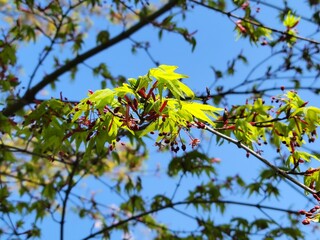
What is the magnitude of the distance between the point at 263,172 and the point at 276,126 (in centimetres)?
157

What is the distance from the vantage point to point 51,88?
17.5 feet

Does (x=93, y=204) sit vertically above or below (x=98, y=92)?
above

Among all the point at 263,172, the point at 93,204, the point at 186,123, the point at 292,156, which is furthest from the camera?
the point at 93,204

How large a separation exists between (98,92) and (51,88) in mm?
3664

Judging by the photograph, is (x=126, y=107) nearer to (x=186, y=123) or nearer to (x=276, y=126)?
(x=186, y=123)

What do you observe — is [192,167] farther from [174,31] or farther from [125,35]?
[125,35]

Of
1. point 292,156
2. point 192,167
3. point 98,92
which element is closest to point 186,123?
point 98,92

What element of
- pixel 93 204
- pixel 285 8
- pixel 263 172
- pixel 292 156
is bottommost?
Result: pixel 292 156

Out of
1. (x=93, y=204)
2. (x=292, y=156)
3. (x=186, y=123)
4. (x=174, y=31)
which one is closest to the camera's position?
(x=186, y=123)

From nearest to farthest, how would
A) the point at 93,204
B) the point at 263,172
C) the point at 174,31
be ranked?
1. the point at 263,172
2. the point at 174,31
3. the point at 93,204

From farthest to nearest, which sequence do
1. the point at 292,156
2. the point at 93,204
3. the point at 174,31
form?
1. the point at 93,204
2. the point at 174,31
3. the point at 292,156

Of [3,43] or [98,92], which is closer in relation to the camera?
[98,92]

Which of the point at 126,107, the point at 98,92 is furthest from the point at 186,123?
the point at 98,92

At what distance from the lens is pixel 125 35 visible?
5.21 m
